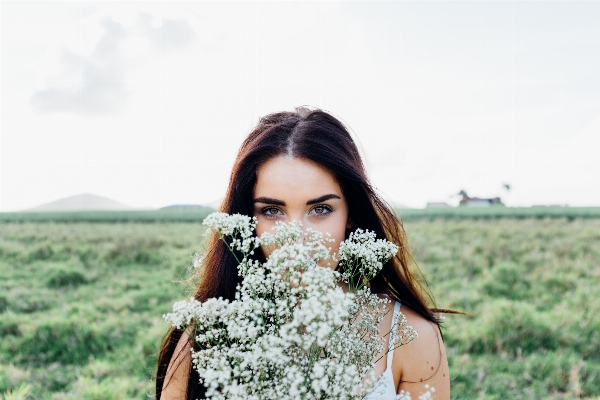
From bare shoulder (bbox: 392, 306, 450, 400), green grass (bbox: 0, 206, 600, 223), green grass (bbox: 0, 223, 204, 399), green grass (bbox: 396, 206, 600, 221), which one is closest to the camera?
bare shoulder (bbox: 392, 306, 450, 400)

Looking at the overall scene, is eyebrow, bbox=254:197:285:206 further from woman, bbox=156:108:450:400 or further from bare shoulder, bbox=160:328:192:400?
bare shoulder, bbox=160:328:192:400

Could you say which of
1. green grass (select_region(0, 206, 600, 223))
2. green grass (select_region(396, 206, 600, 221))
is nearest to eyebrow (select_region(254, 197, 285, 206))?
green grass (select_region(0, 206, 600, 223))

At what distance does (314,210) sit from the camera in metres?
2.60

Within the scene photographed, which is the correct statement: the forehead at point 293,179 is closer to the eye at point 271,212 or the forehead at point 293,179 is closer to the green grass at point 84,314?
the eye at point 271,212

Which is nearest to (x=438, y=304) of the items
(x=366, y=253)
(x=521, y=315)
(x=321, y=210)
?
(x=521, y=315)

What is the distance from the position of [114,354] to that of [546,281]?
341 inches

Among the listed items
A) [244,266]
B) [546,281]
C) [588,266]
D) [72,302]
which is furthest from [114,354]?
[588,266]

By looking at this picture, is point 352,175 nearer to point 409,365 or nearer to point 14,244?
point 409,365

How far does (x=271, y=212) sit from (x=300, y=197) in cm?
22

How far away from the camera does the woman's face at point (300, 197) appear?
254 cm

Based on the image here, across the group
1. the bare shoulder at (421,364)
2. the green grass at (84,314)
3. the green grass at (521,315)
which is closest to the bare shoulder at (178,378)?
the green grass at (84,314)

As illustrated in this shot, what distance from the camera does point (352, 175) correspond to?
288 centimetres

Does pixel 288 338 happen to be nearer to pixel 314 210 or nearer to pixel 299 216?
pixel 299 216

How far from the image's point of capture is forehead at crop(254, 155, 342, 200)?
259 cm
